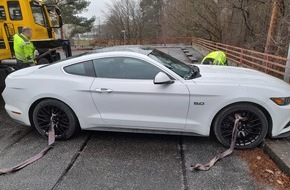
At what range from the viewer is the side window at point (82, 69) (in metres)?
3.63

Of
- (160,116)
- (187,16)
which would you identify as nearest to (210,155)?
(160,116)

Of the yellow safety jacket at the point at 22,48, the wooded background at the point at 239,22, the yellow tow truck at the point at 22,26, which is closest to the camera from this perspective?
the yellow safety jacket at the point at 22,48

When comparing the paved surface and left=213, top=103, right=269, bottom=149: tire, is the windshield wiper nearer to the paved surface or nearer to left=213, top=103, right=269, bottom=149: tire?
left=213, top=103, right=269, bottom=149: tire

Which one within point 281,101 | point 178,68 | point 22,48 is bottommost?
point 281,101

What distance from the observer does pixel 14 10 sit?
286 inches

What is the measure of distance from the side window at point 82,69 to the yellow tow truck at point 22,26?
152 inches

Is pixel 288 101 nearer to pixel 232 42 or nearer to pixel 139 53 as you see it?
pixel 139 53

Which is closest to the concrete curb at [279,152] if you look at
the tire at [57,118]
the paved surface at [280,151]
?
the paved surface at [280,151]

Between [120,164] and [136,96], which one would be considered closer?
[120,164]

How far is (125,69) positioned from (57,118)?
1.34 m

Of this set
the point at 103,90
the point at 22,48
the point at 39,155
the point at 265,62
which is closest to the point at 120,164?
the point at 103,90

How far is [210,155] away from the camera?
10.8 feet

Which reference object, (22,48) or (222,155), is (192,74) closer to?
(222,155)

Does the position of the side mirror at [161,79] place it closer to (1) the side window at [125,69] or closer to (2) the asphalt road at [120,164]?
(1) the side window at [125,69]
